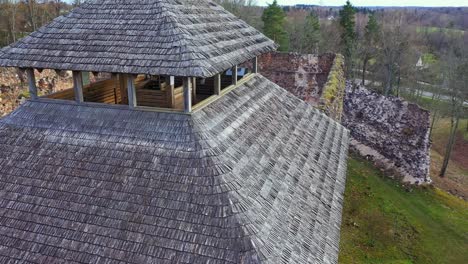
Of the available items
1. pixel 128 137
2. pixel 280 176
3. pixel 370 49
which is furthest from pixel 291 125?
pixel 370 49

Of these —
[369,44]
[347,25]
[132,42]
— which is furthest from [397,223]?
[369,44]

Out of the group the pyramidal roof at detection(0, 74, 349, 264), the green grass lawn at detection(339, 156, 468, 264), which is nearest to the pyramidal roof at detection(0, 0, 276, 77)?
the pyramidal roof at detection(0, 74, 349, 264)

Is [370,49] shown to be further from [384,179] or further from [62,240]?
[62,240]

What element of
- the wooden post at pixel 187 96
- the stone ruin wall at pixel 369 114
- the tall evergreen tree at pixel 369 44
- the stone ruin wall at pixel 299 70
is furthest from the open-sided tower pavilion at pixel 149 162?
the tall evergreen tree at pixel 369 44

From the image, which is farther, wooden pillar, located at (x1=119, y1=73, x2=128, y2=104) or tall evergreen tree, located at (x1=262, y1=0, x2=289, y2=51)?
tall evergreen tree, located at (x1=262, y1=0, x2=289, y2=51)

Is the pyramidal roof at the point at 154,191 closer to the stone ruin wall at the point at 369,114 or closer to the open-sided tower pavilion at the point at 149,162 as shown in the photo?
the open-sided tower pavilion at the point at 149,162

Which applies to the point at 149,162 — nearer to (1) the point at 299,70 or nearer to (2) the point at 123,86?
(2) the point at 123,86

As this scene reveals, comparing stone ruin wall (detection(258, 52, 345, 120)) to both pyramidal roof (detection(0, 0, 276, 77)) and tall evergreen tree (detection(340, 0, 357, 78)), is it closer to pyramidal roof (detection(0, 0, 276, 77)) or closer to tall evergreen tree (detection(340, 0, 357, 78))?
tall evergreen tree (detection(340, 0, 357, 78))

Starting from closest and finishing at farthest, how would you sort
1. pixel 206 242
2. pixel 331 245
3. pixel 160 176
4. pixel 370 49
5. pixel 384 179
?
pixel 206 242 → pixel 160 176 → pixel 331 245 → pixel 384 179 → pixel 370 49
